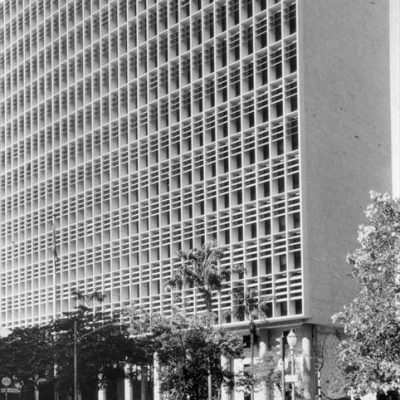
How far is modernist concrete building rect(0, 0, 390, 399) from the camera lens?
8988cm

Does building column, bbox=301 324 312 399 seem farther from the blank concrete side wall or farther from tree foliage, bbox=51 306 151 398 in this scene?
tree foliage, bbox=51 306 151 398

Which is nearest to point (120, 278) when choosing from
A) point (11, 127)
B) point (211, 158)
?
point (211, 158)

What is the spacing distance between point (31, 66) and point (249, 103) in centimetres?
4731

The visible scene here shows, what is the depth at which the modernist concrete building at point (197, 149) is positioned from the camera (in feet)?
295

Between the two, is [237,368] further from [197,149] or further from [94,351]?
[197,149]

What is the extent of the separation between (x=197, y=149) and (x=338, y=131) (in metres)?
14.3

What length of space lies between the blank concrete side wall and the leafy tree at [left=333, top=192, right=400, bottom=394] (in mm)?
38048

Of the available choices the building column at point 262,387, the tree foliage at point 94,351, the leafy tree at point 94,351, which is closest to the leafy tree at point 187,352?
the leafy tree at point 94,351

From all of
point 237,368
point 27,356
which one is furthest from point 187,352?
point 237,368

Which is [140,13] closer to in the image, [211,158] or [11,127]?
[211,158]

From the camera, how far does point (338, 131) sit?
313 ft

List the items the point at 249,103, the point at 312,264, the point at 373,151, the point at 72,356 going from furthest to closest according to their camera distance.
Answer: the point at 373,151 < the point at 249,103 < the point at 312,264 < the point at 72,356

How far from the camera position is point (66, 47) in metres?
124

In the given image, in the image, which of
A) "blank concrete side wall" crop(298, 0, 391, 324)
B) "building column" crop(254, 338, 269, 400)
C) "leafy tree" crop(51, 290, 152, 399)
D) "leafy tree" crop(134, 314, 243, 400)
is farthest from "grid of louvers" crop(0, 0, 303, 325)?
"leafy tree" crop(134, 314, 243, 400)
